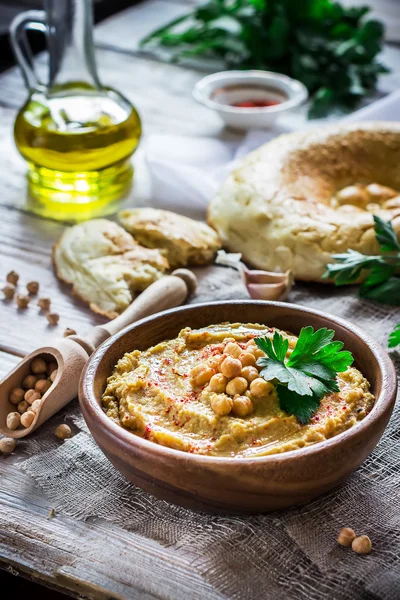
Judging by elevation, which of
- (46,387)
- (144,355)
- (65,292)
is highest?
(144,355)

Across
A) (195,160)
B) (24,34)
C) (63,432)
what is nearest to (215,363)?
(63,432)

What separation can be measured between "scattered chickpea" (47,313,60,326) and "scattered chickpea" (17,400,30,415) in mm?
464

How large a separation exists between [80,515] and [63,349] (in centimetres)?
43

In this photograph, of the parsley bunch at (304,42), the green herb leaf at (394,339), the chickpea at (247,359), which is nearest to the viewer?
the chickpea at (247,359)

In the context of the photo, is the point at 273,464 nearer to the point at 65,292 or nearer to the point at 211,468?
the point at 211,468

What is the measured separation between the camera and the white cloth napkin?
2975mm

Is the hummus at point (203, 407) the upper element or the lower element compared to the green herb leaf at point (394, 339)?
upper

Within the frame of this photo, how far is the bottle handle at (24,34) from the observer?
3.12 metres

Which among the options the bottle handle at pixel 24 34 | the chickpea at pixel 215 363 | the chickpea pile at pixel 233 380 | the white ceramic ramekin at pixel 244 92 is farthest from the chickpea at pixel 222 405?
the white ceramic ramekin at pixel 244 92

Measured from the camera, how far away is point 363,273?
2.53m

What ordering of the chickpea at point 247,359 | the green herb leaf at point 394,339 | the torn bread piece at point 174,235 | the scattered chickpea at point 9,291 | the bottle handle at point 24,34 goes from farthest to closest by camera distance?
the bottle handle at point 24,34 → the torn bread piece at point 174,235 → the scattered chickpea at point 9,291 → the green herb leaf at point 394,339 → the chickpea at point 247,359

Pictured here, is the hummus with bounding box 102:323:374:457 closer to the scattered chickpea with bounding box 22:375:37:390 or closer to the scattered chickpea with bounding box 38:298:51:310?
the scattered chickpea with bounding box 22:375:37:390

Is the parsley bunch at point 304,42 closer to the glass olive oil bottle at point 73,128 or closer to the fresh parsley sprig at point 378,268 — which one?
the glass olive oil bottle at point 73,128

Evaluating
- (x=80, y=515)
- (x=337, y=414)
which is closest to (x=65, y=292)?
(x=80, y=515)
